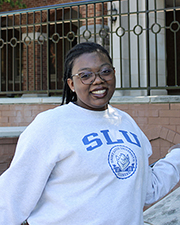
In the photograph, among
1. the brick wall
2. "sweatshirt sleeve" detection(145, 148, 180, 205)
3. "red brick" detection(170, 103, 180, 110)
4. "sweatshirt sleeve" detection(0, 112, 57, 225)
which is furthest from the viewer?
"red brick" detection(170, 103, 180, 110)

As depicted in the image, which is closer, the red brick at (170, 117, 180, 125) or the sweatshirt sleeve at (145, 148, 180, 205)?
the sweatshirt sleeve at (145, 148, 180, 205)

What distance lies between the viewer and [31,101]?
207 inches

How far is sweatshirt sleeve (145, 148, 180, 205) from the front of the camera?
132cm

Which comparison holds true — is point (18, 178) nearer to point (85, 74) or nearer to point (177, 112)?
point (85, 74)

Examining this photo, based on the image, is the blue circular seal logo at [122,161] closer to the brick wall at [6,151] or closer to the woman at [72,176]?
the woman at [72,176]

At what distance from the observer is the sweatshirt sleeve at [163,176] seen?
4.32ft

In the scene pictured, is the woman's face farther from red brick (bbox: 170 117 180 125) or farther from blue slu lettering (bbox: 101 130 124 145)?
red brick (bbox: 170 117 180 125)

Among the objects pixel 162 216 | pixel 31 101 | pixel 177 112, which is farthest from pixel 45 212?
pixel 31 101

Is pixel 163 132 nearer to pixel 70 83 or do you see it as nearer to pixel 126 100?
pixel 126 100

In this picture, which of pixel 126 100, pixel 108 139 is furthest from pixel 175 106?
pixel 108 139

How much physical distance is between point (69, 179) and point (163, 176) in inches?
20.9

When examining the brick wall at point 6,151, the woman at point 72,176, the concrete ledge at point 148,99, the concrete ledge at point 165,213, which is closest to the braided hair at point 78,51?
the woman at point 72,176

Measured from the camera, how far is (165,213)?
2133 mm

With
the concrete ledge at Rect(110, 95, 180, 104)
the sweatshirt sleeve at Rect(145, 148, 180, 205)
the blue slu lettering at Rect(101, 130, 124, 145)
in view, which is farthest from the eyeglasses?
the concrete ledge at Rect(110, 95, 180, 104)
